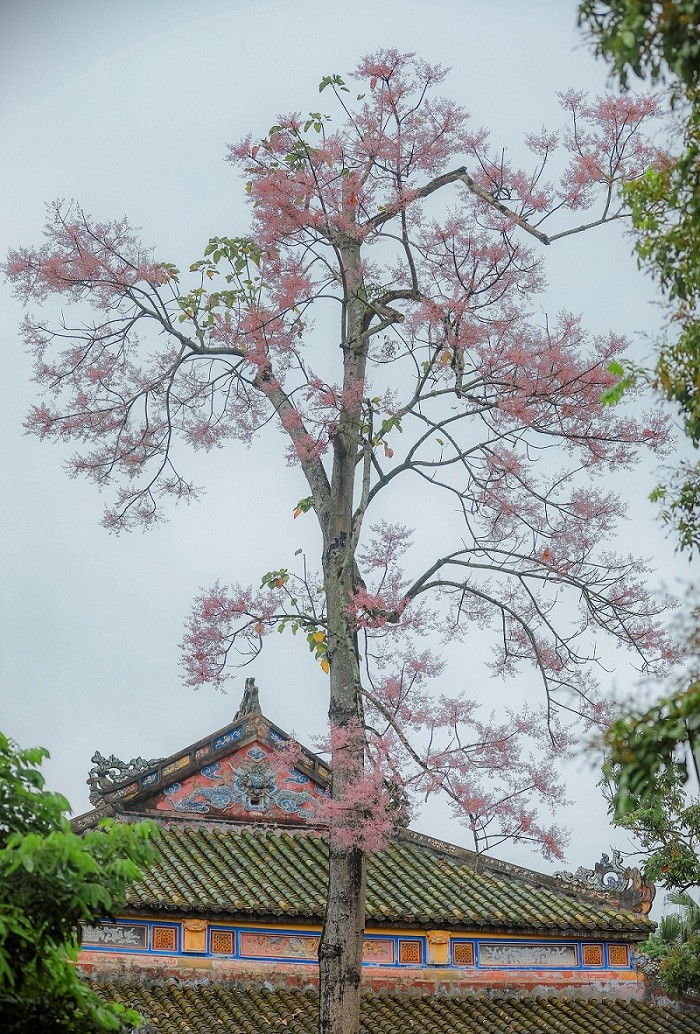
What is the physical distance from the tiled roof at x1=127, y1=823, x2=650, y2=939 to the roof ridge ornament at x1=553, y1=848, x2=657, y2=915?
16 cm

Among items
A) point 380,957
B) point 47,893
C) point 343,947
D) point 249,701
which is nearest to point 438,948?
point 380,957

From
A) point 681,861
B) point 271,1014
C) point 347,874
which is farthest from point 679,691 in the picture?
point 271,1014

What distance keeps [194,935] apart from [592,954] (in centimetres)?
562

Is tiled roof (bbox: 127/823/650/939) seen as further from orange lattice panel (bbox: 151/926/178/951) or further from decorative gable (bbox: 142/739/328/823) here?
orange lattice panel (bbox: 151/926/178/951)

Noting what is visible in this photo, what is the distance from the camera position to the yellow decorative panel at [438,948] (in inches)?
734

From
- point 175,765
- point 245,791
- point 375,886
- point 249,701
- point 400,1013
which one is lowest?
point 400,1013

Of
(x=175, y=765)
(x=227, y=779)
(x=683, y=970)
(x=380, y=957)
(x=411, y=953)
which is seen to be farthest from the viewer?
(x=227, y=779)

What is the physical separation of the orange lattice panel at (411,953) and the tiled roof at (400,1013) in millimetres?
409

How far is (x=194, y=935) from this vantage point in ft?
57.3

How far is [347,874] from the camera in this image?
12211 millimetres

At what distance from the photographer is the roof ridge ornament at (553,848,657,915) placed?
20.1 metres

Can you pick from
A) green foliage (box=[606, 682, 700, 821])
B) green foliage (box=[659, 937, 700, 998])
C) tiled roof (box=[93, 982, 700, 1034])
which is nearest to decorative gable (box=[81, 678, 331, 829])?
tiled roof (box=[93, 982, 700, 1034])

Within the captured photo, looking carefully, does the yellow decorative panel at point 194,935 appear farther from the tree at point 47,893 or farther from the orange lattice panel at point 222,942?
the tree at point 47,893

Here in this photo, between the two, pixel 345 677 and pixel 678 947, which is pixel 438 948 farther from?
pixel 345 677
